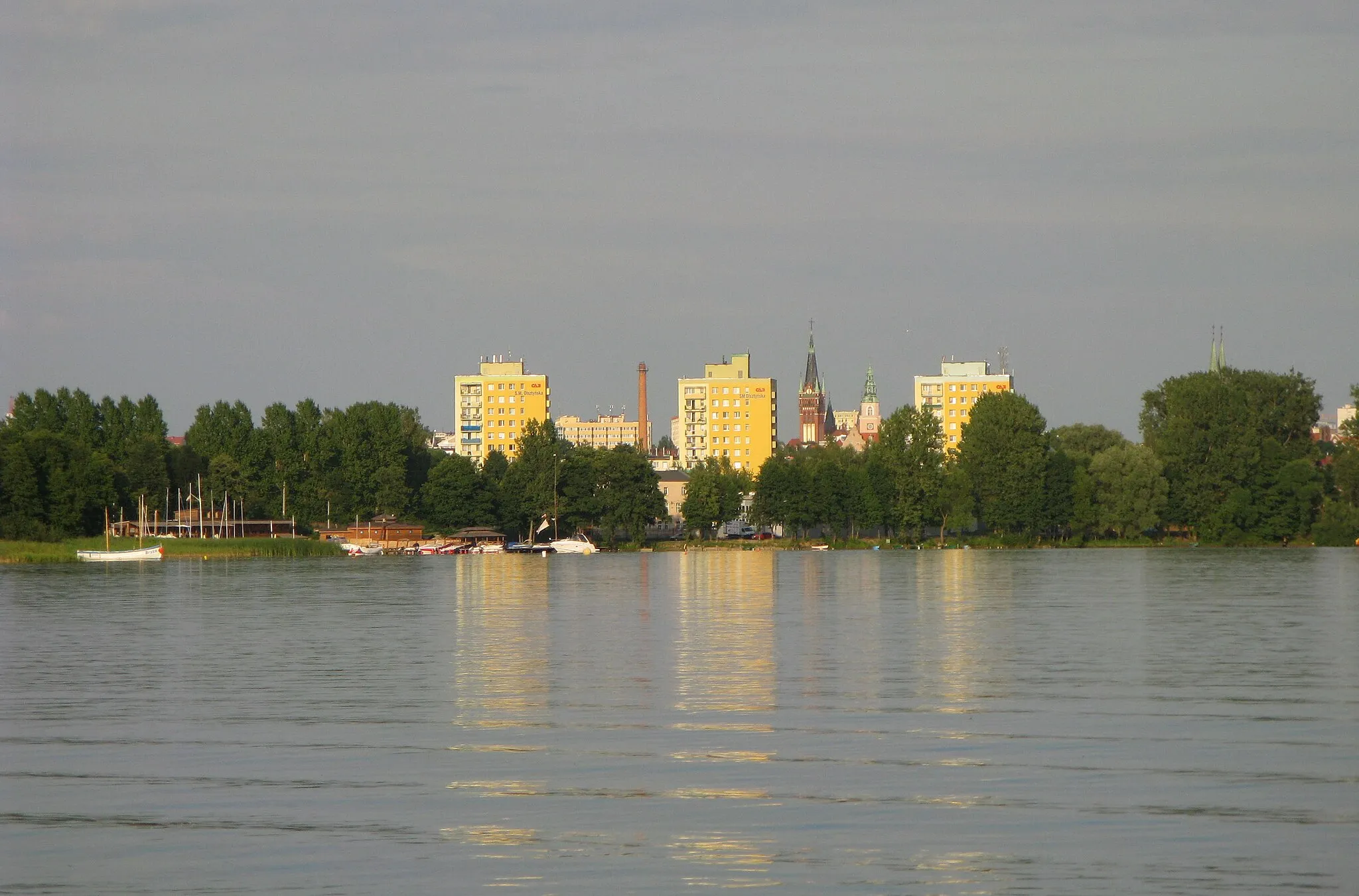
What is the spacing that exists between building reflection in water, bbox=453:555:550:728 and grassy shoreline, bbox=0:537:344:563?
4753cm

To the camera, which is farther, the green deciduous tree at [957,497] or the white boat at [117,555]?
the green deciduous tree at [957,497]

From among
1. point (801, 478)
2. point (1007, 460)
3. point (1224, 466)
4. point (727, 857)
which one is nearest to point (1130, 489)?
point (1224, 466)

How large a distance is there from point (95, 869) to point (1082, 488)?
356 feet

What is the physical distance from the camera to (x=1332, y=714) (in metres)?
20.6

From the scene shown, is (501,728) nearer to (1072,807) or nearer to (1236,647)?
(1072,807)

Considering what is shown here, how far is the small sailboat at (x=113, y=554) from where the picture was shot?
334 feet

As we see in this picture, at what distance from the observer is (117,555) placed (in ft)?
335

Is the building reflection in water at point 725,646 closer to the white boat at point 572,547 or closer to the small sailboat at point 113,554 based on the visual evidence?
the small sailboat at point 113,554

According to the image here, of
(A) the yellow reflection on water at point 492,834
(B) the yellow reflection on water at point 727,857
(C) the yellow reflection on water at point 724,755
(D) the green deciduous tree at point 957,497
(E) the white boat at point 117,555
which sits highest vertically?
(D) the green deciduous tree at point 957,497

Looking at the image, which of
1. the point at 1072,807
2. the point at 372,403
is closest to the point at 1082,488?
the point at 372,403

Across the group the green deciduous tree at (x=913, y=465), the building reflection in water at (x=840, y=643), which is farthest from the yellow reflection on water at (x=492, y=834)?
the green deciduous tree at (x=913, y=465)

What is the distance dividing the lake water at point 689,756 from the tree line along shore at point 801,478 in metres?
72.6

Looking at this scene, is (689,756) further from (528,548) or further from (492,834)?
(528,548)

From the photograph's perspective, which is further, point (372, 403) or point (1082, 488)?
point (372, 403)
